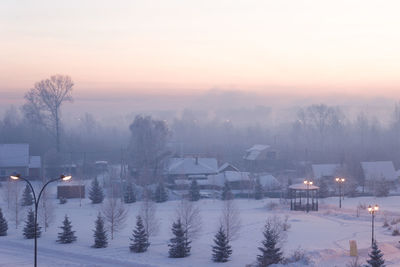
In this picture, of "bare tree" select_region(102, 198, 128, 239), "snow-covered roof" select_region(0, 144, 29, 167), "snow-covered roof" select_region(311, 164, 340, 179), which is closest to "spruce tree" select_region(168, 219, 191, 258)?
"bare tree" select_region(102, 198, 128, 239)

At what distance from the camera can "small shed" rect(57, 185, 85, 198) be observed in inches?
1613

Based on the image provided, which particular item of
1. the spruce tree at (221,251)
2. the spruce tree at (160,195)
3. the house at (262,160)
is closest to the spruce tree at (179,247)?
the spruce tree at (221,251)

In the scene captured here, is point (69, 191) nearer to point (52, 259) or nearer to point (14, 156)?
point (14, 156)

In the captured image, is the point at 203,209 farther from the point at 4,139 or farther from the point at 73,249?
the point at 4,139

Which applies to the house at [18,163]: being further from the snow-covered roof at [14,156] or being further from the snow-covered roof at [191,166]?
the snow-covered roof at [191,166]

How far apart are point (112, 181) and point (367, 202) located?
22402 millimetres

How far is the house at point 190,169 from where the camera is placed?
50594mm

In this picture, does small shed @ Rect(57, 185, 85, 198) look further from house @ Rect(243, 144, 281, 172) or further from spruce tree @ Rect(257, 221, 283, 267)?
house @ Rect(243, 144, 281, 172)

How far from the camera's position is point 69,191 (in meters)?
41.2

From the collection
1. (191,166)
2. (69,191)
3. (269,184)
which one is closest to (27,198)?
(69,191)

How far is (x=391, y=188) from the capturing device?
4872cm

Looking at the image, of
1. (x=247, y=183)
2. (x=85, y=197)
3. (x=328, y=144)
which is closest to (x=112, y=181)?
(x=85, y=197)

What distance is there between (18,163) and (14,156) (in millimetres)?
1092

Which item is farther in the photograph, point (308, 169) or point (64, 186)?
point (308, 169)
